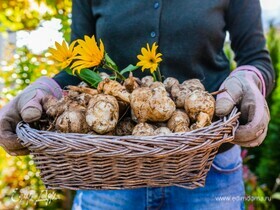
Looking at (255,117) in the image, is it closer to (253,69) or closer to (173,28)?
(253,69)

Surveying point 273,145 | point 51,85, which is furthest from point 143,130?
point 273,145

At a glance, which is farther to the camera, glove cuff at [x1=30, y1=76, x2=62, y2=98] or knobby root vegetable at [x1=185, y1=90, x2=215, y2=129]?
glove cuff at [x1=30, y1=76, x2=62, y2=98]

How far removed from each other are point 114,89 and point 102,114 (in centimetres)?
10

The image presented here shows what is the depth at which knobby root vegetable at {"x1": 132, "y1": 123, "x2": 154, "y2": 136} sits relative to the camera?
937 mm

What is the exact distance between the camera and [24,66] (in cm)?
207

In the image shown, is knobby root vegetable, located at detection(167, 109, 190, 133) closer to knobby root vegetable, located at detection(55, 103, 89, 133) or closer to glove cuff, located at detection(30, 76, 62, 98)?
knobby root vegetable, located at detection(55, 103, 89, 133)

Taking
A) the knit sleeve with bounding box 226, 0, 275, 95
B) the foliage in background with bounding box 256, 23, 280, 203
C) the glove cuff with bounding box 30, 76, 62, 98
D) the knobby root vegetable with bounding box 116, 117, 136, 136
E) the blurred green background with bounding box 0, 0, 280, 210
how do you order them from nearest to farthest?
the knobby root vegetable with bounding box 116, 117, 136, 136, the glove cuff with bounding box 30, 76, 62, 98, the knit sleeve with bounding box 226, 0, 275, 95, the blurred green background with bounding box 0, 0, 280, 210, the foliage in background with bounding box 256, 23, 280, 203

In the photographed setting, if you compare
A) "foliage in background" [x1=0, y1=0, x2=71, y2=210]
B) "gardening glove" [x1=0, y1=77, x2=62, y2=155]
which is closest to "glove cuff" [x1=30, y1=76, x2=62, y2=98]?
"gardening glove" [x1=0, y1=77, x2=62, y2=155]

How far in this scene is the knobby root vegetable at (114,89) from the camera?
102 centimetres

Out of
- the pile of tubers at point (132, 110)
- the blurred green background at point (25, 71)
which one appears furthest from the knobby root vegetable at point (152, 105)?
the blurred green background at point (25, 71)

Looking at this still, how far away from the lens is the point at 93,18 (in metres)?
1.46

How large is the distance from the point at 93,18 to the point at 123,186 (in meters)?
0.65

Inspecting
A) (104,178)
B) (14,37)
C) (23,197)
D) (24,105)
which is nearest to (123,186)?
(104,178)

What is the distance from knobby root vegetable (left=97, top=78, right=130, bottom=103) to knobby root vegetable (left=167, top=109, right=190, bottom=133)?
0.36 feet
